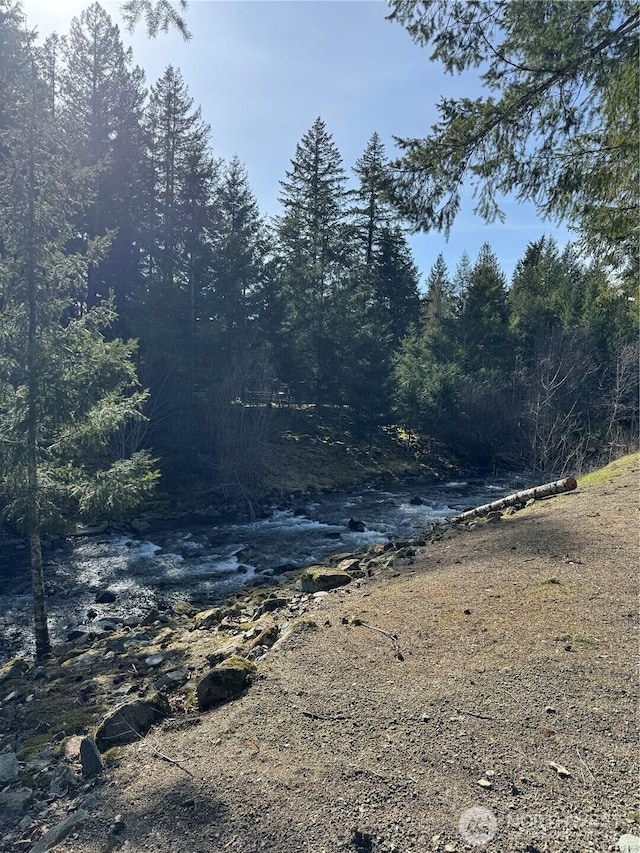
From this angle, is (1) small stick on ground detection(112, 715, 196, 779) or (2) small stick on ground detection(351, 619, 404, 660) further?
(2) small stick on ground detection(351, 619, 404, 660)

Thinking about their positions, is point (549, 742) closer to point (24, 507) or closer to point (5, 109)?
point (24, 507)

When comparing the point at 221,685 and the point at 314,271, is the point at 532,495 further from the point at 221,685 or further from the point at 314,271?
the point at 314,271

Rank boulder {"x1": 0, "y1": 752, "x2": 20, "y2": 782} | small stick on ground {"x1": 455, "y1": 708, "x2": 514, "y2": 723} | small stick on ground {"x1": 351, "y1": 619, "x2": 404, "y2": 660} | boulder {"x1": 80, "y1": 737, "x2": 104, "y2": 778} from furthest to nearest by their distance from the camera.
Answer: small stick on ground {"x1": 351, "y1": 619, "x2": 404, "y2": 660} < boulder {"x1": 0, "y1": 752, "x2": 20, "y2": 782} < boulder {"x1": 80, "y1": 737, "x2": 104, "y2": 778} < small stick on ground {"x1": 455, "y1": 708, "x2": 514, "y2": 723}

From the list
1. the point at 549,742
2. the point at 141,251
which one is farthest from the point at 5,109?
the point at 141,251

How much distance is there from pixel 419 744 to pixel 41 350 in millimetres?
7572

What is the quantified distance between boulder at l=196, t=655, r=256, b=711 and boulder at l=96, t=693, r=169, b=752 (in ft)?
1.16

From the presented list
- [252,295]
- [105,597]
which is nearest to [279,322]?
[252,295]

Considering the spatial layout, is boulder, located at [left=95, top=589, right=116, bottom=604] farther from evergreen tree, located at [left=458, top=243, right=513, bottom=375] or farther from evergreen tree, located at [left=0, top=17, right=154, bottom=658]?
evergreen tree, located at [left=458, top=243, right=513, bottom=375]

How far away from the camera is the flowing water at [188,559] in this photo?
10.4 metres

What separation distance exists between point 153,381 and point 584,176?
18.2 m

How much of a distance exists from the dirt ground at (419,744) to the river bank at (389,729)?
0.01 metres

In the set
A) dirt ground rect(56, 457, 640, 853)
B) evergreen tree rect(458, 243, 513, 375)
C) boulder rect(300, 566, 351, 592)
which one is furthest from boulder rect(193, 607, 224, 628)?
evergreen tree rect(458, 243, 513, 375)

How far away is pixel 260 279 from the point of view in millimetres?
25312

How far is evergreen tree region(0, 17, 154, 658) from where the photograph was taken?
7.86 meters
